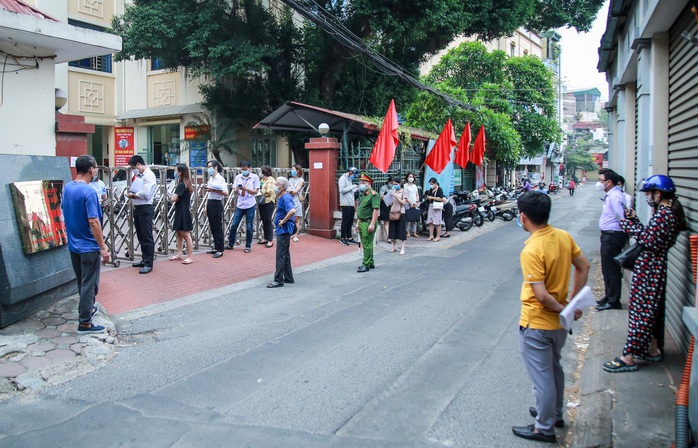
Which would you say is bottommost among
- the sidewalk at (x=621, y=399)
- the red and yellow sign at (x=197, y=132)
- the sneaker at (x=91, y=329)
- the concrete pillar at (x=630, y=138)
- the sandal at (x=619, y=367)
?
the sidewalk at (x=621, y=399)

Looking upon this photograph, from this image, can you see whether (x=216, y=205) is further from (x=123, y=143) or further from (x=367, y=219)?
(x=123, y=143)

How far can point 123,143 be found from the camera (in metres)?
25.1

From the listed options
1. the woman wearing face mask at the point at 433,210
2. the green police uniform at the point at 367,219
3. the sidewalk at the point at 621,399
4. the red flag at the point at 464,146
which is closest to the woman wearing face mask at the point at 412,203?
the woman wearing face mask at the point at 433,210

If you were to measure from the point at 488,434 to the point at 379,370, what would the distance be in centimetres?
151

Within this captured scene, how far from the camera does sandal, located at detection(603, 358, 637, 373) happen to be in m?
5.44

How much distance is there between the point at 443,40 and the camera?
22297 mm

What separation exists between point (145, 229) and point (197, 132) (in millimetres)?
13302

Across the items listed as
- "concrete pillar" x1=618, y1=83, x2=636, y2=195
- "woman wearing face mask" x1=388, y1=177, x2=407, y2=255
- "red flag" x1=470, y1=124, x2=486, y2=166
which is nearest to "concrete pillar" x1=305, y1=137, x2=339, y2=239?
"woman wearing face mask" x1=388, y1=177, x2=407, y2=255

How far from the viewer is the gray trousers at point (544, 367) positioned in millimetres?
4043

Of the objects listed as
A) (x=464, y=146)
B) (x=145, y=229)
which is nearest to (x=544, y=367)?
(x=145, y=229)

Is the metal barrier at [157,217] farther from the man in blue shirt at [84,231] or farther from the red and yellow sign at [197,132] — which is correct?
the red and yellow sign at [197,132]

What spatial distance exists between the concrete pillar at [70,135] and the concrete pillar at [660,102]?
29.4 ft

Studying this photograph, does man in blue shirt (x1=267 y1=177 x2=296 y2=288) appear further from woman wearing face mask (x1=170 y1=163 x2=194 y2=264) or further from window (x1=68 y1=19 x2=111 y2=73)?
window (x1=68 y1=19 x2=111 y2=73)

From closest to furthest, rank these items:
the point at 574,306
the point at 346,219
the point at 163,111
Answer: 1. the point at 574,306
2. the point at 346,219
3. the point at 163,111
